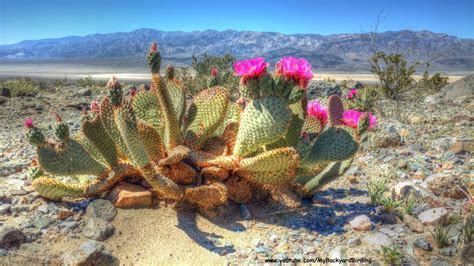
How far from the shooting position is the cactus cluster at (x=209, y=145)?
3084 mm

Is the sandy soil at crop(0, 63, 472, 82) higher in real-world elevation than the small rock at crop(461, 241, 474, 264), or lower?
lower

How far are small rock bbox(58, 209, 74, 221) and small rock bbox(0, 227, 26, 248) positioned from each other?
0.33 meters

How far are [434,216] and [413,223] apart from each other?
18 cm

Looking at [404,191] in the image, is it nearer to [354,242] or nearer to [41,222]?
[354,242]

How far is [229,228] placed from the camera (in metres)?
3.31

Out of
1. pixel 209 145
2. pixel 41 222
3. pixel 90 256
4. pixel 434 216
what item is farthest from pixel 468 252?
pixel 41 222

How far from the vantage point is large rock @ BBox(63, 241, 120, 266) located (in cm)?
258

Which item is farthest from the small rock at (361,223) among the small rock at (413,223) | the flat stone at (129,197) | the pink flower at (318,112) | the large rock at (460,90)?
the large rock at (460,90)

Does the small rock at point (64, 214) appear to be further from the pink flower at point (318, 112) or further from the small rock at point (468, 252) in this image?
the small rock at point (468, 252)

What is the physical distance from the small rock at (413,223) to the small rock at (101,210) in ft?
7.75

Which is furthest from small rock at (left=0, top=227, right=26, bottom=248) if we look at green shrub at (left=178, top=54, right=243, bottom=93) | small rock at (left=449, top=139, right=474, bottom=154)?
green shrub at (left=178, top=54, right=243, bottom=93)

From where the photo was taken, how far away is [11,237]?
2.84 m

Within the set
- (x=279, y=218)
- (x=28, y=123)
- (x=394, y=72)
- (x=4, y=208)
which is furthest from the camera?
(x=394, y=72)

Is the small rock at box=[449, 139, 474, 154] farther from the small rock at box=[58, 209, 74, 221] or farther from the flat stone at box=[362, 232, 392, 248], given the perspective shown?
the small rock at box=[58, 209, 74, 221]
